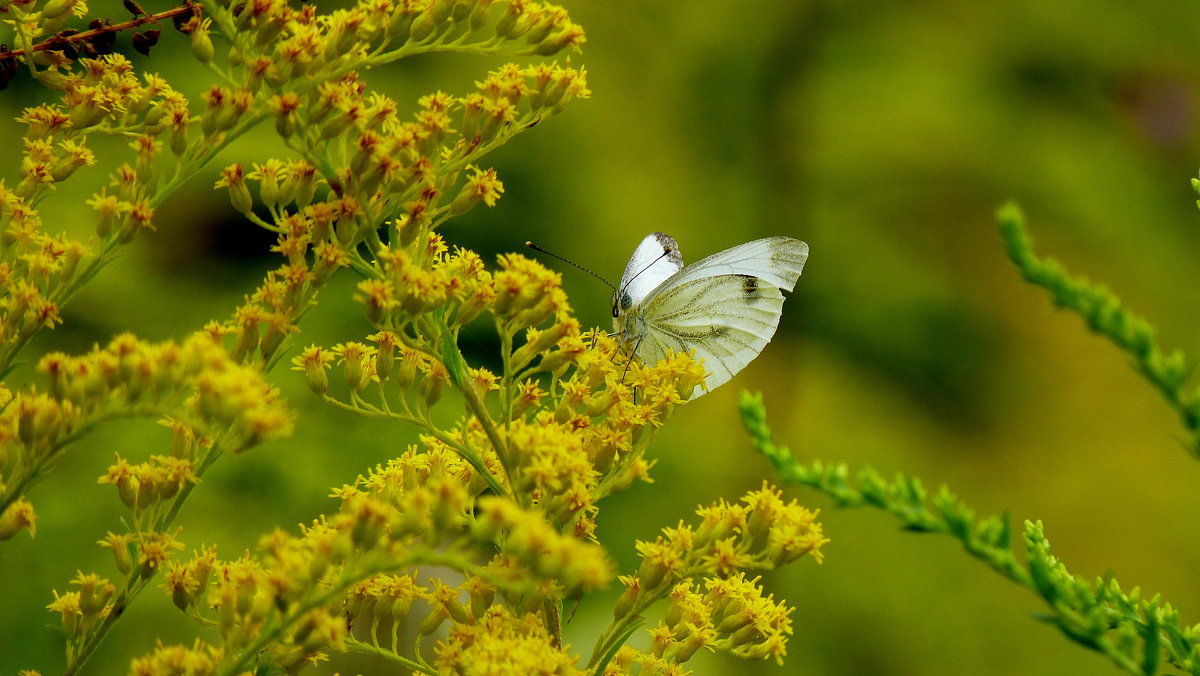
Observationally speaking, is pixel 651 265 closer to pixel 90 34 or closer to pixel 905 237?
pixel 90 34

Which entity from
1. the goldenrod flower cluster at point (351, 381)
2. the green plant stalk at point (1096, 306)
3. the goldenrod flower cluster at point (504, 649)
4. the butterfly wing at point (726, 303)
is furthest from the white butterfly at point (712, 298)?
the green plant stalk at point (1096, 306)

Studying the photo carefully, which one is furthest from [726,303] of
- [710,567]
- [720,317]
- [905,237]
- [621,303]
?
[905,237]

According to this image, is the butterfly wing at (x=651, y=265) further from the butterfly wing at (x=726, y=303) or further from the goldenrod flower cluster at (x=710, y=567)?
the goldenrod flower cluster at (x=710, y=567)

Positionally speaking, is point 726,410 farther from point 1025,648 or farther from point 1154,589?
point 1154,589

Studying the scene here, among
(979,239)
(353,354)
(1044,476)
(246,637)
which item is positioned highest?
(979,239)

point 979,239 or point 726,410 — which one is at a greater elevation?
point 979,239

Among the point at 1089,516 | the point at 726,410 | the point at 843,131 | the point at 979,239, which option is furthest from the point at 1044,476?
the point at 843,131

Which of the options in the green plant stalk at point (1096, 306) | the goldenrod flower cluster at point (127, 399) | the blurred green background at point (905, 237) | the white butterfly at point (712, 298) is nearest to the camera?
the green plant stalk at point (1096, 306)
